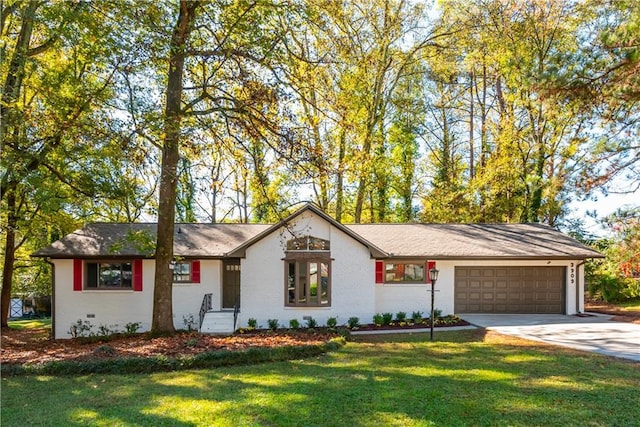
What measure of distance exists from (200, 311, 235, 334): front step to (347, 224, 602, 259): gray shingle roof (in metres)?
6.31

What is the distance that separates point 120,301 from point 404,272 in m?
10.7

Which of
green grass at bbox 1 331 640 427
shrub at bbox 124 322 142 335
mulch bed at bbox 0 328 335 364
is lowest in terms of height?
shrub at bbox 124 322 142 335

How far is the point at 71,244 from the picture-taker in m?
15.5

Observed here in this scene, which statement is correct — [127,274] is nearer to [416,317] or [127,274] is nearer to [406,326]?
[406,326]

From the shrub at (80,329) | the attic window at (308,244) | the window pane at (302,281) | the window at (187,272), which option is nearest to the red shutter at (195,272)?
the window at (187,272)

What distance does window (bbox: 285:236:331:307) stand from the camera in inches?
586

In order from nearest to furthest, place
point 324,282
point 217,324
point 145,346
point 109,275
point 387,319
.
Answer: point 145,346, point 217,324, point 387,319, point 324,282, point 109,275

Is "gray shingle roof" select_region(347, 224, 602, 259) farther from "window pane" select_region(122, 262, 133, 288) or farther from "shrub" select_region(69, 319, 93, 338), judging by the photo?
"shrub" select_region(69, 319, 93, 338)

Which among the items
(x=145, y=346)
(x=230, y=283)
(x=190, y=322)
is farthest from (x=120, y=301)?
(x=145, y=346)

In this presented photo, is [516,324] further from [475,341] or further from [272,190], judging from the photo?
[272,190]

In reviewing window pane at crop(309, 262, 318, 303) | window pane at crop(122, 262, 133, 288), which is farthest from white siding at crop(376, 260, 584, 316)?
window pane at crop(122, 262, 133, 288)

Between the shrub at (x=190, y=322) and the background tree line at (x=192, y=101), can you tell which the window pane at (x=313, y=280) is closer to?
the background tree line at (x=192, y=101)

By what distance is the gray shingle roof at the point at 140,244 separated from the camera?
1500 centimetres

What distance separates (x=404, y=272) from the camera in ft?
53.2
